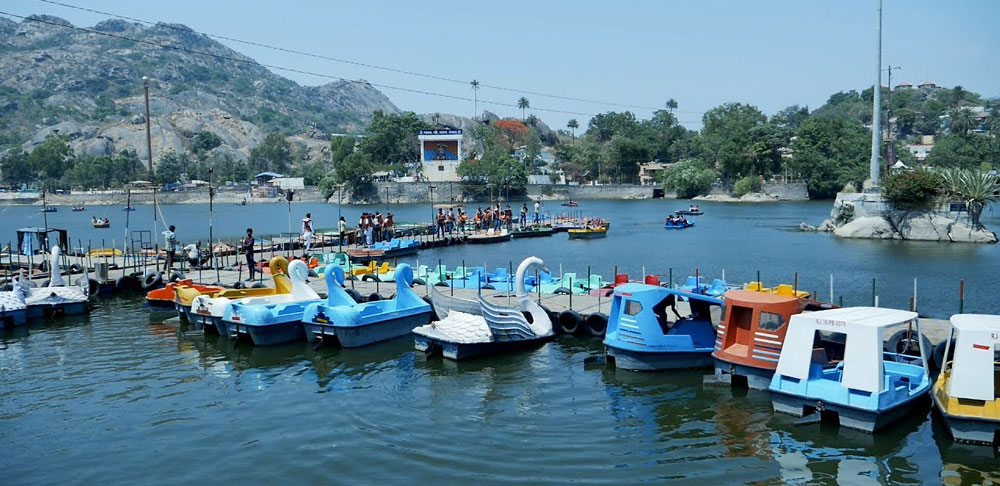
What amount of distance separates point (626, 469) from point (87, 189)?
632ft

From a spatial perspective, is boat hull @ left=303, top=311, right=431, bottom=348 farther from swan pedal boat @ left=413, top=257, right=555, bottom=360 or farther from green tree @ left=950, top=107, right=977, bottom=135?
green tree @ left=950, top=107, right=977, bottom=135

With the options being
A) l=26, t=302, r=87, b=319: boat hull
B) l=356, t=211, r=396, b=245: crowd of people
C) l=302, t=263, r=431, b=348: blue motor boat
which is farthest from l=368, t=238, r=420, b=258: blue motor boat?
l=302, t=263, r=431, b=348: blue motor boat

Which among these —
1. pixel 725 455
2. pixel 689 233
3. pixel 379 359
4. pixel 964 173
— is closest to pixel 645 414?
pixel 725 455

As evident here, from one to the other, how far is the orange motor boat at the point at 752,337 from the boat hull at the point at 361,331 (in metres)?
9.78

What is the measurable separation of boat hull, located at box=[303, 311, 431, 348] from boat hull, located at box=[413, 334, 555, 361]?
54.9 inches

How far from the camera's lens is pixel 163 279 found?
32906 mm

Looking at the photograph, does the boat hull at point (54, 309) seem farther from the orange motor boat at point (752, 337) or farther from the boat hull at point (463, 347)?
the orange motor boat at point (752, 337)

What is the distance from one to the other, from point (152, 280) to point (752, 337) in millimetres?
25078

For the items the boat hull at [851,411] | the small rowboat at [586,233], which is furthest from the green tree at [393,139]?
the boat hull at [851,411]

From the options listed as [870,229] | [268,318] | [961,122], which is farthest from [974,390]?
[961,122]

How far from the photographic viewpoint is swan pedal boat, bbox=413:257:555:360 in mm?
21156

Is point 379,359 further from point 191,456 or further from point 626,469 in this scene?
point 626,469

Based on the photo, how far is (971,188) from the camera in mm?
54844

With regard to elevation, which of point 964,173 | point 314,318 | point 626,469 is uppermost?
point 964,173
